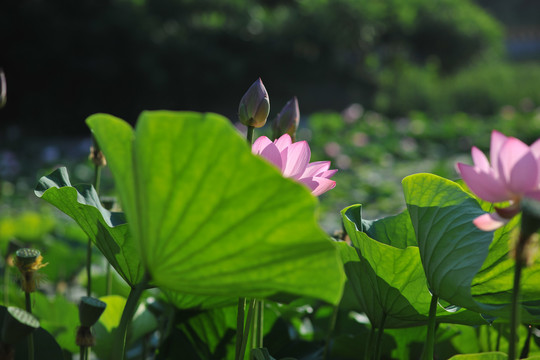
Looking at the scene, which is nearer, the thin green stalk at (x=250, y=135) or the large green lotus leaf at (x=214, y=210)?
the large green lotus leaf at (x=214, y=210)

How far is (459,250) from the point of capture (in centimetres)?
38

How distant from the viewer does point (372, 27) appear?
9711 millimetres

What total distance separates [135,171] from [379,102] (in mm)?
7129

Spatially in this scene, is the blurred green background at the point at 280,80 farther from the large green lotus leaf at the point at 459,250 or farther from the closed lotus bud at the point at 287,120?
the large green lotus leaf at the point at 459,250

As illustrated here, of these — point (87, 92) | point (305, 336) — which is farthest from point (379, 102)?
point (305, 336)

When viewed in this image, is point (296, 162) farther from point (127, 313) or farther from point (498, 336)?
point (498, 336)

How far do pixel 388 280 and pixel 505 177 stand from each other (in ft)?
0.42

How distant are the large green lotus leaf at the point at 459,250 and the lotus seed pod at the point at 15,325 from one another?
0.26 meters

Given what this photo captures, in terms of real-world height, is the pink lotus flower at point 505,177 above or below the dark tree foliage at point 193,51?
below

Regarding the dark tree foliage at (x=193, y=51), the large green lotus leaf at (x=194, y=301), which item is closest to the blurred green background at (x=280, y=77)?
the dark tree foliage at (x=193, y=51)

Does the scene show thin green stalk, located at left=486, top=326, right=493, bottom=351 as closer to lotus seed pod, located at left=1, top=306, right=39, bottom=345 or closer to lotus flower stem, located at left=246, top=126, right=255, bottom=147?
lotus flower stem, located at left=246, top=126, right=255, bottom=147

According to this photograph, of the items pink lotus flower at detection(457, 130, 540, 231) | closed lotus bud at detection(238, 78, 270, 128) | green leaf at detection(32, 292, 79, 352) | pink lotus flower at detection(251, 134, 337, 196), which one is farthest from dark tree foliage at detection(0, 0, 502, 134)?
pink lotus flower at detection(457, 130, 540, 231)

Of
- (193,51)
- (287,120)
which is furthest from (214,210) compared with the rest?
(193,51)

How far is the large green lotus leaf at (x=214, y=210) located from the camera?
0.95 feet
